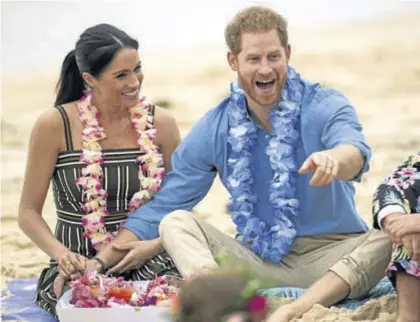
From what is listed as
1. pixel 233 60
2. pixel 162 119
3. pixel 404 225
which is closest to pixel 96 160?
pixel 162 119

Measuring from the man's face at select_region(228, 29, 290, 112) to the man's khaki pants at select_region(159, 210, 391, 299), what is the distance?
474 mm

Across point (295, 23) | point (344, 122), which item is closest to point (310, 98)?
point (344, 122)

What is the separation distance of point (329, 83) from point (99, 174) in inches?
163

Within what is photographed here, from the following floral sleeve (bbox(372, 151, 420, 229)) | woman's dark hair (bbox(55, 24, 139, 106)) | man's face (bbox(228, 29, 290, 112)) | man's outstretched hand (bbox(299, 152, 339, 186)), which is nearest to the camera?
man's outstretched hand (bbox(299, 152, 339, 186))

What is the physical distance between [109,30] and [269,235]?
957 mm

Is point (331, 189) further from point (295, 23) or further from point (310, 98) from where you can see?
point (295, 23)

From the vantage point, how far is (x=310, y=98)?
3412 mm

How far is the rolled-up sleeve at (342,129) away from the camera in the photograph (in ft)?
10.2

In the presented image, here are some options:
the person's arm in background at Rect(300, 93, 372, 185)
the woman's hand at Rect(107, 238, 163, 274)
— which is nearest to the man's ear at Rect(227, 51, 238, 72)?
→ the person's arm in background at Rect(300, 93, 372, 185)

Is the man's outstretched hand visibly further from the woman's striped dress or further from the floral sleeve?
the woman's striped dress

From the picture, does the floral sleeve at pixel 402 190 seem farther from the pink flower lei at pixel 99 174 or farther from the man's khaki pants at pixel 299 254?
the pink flower lei at pixel 99 174

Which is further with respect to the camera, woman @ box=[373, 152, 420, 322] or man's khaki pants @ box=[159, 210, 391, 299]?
man's khaki pants @ box=[159, 210, 391, 299]

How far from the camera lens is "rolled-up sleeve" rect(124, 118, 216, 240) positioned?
3.51 m

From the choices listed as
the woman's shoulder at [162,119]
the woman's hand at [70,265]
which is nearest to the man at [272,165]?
the woman's hand at [70,265]
